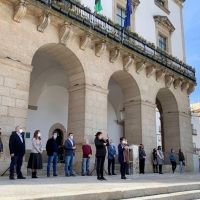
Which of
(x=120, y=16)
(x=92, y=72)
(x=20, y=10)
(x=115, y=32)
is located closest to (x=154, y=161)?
(x=92, y=72)

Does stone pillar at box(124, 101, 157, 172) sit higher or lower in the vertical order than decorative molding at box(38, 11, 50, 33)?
lower

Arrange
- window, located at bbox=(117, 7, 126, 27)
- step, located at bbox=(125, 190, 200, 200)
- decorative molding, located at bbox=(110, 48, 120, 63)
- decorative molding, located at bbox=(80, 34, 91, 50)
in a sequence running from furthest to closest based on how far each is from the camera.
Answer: window, located at bbox=(117, 7, 126, 27) → decorative molding, located at bbox=(110, 48, 120, 63) → decorative molding, located at bbox=(80, 34, 91, 50) → step, located at bbox=(125, 190, 200, 200)

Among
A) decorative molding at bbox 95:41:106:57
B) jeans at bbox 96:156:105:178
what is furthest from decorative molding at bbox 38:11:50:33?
jeans at bbox 96:156:105:178

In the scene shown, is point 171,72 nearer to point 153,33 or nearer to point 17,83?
point 153,33

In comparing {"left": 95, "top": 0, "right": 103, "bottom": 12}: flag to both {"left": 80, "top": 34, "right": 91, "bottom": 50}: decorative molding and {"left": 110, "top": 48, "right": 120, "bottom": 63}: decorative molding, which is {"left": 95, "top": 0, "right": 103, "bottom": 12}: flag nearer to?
{"left": 80, "top": 34, "right": 91, "bottom": 50}: decorative molding

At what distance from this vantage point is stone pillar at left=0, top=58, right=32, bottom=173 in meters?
10.1

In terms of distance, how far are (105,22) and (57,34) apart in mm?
3173

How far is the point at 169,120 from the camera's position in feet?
66.2

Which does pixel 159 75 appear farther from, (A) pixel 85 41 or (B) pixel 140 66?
(A) pixel 85 41

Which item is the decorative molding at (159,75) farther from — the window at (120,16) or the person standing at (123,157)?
the person standing at (123,157)

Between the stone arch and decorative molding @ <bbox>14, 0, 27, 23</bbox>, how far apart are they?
11.3 metres

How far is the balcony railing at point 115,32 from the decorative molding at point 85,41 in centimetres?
51

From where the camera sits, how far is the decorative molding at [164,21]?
68.8 feet

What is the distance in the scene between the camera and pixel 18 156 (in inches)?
359
